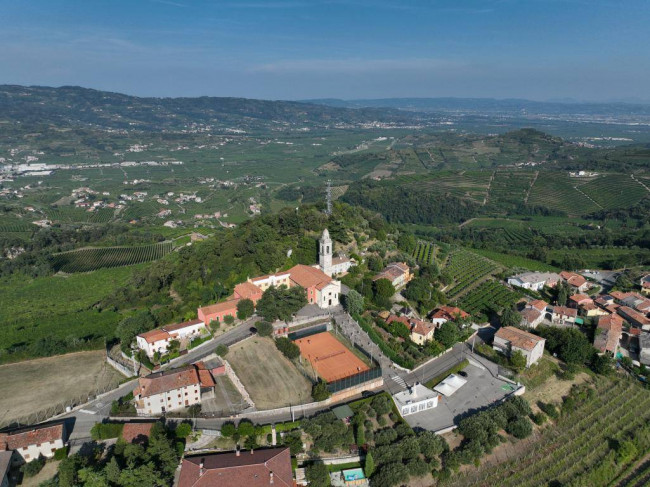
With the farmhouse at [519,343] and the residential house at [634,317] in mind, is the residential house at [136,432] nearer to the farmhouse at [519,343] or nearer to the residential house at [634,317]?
the farmhouse at [519,343]

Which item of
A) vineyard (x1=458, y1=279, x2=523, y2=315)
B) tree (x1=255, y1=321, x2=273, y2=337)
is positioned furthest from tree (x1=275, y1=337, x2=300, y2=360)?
vineyard (x1=458, y1=279, x2=523, y2=315)

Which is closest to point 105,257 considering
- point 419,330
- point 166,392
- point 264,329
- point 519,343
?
point 264,329

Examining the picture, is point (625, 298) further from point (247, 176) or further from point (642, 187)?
point (247, 176)

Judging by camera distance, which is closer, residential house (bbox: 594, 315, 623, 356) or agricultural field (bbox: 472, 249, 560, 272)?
residential house (bbox: 594, 315, 623, 356)

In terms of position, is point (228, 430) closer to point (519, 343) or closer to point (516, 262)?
point (519, 343)

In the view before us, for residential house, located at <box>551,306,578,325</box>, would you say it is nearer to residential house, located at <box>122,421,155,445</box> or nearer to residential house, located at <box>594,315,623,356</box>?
residential house, located at <box>594,315,623,356</box>

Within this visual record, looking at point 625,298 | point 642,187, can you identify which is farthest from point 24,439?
point 642,187
